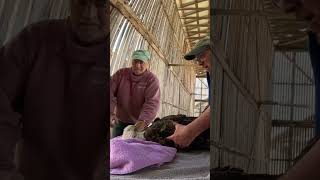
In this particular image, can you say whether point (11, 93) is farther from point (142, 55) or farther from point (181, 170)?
point (181, 170)

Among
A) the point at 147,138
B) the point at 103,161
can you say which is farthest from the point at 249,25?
the point at 147,138

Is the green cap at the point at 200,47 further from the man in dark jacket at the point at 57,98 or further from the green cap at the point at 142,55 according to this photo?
the man in dark jacket at the point at 57,98

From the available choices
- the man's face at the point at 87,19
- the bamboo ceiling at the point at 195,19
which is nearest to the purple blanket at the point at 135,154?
the bamboo ceiling at the point at 195,19

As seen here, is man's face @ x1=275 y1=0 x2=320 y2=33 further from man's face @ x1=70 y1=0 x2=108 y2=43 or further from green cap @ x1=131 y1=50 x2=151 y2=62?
green cap @ x1=131 y1=50 x2=151 y2=62

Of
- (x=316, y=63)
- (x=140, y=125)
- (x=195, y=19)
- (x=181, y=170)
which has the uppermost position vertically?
(x=195, y=19)

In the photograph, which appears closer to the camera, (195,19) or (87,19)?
(87,19)

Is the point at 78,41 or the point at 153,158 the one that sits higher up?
the point at 78,41

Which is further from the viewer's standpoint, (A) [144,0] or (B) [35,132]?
(A) [144,0]

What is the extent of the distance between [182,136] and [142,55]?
293 millimetres

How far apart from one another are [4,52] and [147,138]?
54cm

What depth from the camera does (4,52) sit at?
0.47m

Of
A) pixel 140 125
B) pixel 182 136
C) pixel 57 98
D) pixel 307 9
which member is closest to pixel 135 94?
pixel 140 125

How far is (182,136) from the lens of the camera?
989 millimetres

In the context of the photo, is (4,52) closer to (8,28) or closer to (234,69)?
(8,28)
